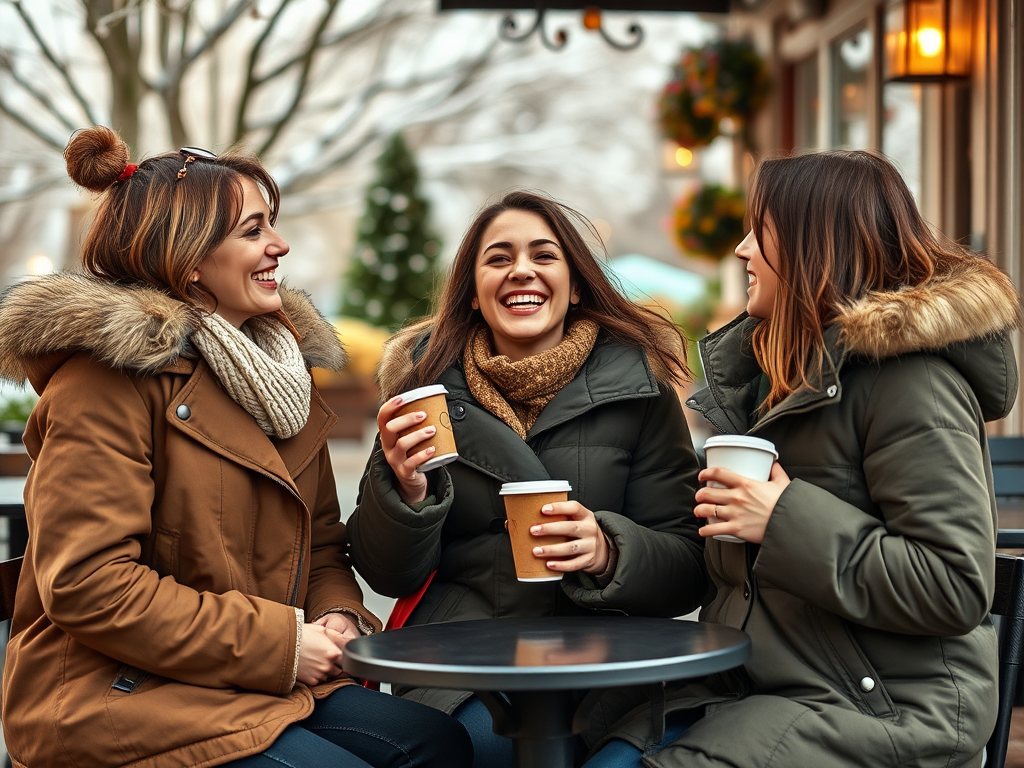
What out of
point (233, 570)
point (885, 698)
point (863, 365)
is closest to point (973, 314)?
point (863, 365)

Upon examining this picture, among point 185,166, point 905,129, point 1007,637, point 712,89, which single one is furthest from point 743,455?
point 712,89

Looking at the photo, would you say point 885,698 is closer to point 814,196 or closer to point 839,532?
point 839,532

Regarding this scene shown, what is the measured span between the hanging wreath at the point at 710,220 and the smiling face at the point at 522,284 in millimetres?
6746

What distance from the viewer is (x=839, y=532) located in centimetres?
213

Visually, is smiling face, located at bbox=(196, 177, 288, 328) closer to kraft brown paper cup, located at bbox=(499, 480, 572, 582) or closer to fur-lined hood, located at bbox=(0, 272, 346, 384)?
fur-lined hood, located at bbox=(0, 272, 346, 384)

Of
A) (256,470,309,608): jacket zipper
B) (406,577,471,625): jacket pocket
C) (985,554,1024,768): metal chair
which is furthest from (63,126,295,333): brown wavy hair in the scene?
(985,554,1024,768): metal chair

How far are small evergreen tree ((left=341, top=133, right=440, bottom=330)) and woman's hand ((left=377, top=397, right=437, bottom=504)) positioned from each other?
16252 mm

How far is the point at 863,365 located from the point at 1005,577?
1.79 ft

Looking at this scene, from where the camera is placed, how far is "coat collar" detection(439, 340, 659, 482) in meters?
2.77

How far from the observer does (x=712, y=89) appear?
9.66 m

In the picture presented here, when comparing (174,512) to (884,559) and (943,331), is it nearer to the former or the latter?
(884,559)

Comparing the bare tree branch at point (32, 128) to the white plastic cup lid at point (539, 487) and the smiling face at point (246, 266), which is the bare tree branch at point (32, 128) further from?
the white plastic cup lid at point (539, 487)

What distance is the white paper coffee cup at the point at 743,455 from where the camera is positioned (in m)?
2.15

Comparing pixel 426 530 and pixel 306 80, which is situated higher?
pixel 306 80
